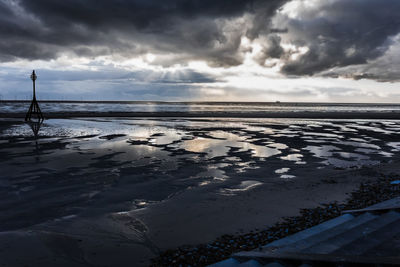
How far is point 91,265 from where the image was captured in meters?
4.63

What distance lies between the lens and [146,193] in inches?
321

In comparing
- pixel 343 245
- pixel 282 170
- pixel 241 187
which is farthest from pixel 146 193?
pixel 282 170

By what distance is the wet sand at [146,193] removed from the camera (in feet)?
17.4

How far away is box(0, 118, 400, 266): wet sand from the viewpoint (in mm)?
5312

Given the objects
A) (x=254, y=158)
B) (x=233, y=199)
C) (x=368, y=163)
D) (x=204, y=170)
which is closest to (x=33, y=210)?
(x=233, y=199)

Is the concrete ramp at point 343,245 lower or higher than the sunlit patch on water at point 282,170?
higher

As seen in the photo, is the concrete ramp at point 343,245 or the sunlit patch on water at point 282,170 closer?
the concrete ramp at point 343,245

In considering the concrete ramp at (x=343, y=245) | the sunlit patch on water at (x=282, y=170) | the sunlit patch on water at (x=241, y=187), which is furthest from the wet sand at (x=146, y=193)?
the concrete ramp at (x=343, y=245)

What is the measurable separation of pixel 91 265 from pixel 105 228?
4.43ft

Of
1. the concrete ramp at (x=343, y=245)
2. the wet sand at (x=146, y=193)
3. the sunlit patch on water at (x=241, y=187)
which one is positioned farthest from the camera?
the sunlit patch on water at (x=241, y=187)

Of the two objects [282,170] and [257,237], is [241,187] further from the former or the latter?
[257,237]

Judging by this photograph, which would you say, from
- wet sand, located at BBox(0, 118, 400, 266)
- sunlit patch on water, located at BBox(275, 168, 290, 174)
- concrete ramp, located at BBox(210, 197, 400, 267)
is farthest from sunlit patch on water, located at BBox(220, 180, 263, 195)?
concrete ramp, located at BBox(210, 197, 400, 267)

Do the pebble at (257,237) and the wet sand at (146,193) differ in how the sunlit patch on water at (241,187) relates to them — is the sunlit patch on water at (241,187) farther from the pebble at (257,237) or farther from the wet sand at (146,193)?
the pebble at (257,237)

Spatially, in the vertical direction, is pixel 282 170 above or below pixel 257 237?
above
